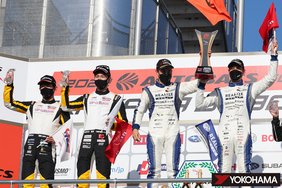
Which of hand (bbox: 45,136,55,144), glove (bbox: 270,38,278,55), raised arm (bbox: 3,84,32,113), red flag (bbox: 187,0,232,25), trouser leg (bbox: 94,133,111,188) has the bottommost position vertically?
trouser leg (bbox: 94,133,111,188)

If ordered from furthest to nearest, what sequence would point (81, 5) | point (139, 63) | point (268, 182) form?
point (81, 5) → point (139, 63) → point (268, 182)

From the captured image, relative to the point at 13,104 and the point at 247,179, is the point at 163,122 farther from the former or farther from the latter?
the point at 13,104

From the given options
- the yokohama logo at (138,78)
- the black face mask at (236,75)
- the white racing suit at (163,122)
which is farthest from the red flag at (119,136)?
the yokohama logo at (138,78)

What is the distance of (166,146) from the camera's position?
1000 cm

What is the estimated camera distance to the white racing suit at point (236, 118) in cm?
980

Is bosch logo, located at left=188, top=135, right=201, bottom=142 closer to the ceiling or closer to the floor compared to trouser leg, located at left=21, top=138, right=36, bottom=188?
closer to the ceiling

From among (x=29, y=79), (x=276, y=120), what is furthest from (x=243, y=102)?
(x=29, y=79)

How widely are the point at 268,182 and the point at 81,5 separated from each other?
23.1 feet

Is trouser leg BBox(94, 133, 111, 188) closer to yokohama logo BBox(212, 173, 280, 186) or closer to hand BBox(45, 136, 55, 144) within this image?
hand BBox(45, 136, 55, 144)

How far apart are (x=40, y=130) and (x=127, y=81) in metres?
2.18

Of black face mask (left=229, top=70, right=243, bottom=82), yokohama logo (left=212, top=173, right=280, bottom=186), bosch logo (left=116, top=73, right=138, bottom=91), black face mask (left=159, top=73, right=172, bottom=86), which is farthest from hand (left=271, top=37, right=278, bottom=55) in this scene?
bosch logo (left=116, top=73, right=138, bottom=91)

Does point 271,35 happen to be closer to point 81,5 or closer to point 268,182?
point 268,182

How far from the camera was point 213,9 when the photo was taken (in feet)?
43.4

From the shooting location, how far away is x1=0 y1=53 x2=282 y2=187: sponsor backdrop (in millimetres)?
11555
